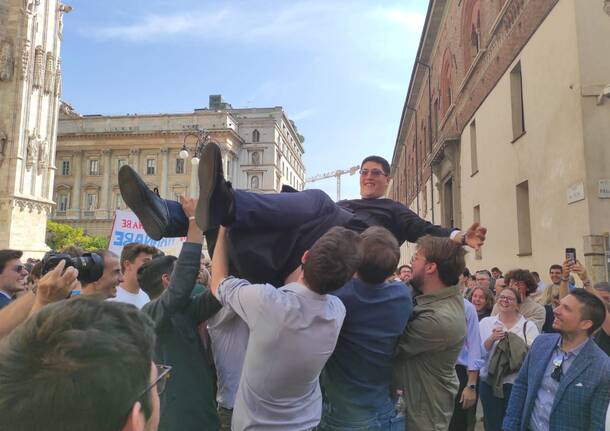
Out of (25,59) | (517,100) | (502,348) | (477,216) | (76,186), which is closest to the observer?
(502,348)

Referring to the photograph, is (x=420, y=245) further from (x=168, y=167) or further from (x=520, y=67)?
(x=168, y=167)

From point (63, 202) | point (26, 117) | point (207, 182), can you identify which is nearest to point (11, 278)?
point (207, 182)

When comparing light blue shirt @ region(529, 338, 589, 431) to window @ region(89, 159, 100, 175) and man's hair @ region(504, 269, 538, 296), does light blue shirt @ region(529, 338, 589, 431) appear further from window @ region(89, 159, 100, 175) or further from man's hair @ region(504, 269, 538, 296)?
window @ region(89, 159, 100, 175)

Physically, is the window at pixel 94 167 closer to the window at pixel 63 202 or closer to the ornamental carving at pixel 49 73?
the window at pixel 63 202

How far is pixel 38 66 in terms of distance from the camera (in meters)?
30.5

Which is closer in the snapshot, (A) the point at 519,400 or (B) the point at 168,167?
(A) the point at 519,400

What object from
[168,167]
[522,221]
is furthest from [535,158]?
[168,167]

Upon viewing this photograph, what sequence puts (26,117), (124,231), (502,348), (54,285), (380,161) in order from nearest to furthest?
(54,285), (380,161), (502,348), (124,231), (26,117)

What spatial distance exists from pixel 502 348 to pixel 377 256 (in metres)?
2.87

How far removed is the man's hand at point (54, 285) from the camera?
2.21 meters

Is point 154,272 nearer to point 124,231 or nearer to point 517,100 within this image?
point 124,231

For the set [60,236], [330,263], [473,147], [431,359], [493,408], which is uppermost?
[473,147]

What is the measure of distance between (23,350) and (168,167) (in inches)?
2333

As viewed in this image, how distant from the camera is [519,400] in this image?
378cm
